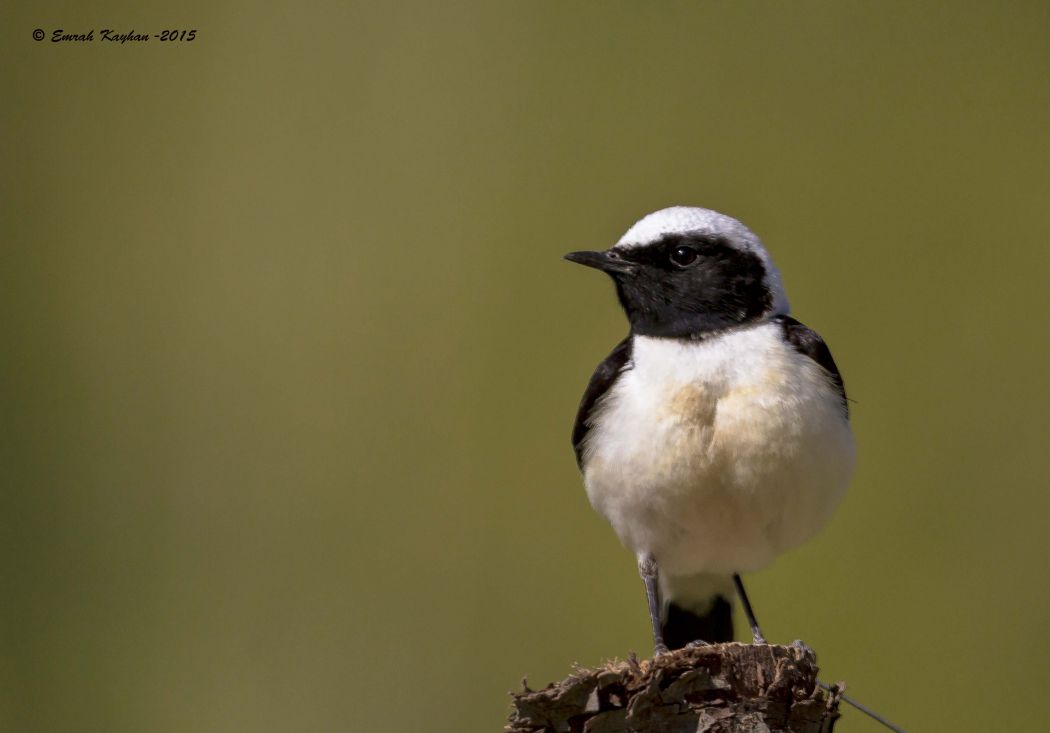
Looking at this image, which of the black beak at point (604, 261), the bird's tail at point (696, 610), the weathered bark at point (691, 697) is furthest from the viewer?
the bird's tail at point (696, 610)

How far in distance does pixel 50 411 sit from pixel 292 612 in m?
2.00

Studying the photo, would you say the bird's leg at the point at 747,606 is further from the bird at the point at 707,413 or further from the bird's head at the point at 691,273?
the bird's head at the point at 691,273

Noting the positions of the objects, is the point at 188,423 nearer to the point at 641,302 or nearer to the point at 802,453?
the point at 641,302

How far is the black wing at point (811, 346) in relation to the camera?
386cm

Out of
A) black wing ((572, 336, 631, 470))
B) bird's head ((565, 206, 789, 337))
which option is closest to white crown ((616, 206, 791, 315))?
bird's head ((565, 206, 789, 337))

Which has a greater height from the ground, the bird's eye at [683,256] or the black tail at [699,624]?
the bird's eye at [683,256]

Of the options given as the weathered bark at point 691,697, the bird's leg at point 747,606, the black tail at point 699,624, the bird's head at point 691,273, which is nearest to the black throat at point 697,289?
the bird's head at point 691,273

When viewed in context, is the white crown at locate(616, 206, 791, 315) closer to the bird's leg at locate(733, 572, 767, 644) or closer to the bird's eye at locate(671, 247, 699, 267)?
the bird's eye at locate(671, 247, 699, 267)

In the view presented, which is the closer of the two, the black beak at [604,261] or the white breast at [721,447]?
the white breast at [721,447]

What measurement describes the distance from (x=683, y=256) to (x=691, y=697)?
5.31ft

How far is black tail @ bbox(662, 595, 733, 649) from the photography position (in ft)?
14.7

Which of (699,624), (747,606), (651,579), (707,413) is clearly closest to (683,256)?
(707,413)

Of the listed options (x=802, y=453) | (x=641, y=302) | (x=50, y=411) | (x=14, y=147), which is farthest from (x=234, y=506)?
(x=802, y=453)

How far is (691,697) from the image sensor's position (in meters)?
2.90
